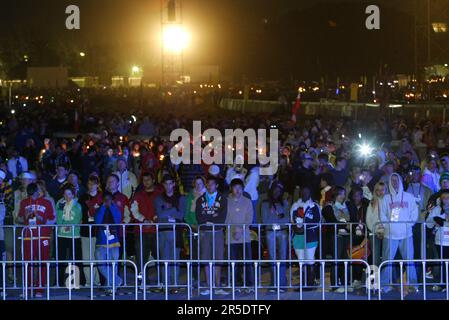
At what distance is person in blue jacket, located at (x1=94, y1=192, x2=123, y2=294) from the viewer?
13.3 m

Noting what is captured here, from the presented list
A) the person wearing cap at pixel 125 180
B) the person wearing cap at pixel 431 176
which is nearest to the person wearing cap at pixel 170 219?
the person wearing cap at pixel 125 180

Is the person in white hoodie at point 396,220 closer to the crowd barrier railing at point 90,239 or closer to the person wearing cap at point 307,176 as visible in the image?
the crowd barrier railing at point 90,239

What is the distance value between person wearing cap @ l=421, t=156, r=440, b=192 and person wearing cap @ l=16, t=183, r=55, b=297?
20.7 feet

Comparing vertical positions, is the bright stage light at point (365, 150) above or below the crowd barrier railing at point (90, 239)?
above

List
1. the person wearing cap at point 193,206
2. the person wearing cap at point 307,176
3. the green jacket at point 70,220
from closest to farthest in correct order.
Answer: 1. the green jacket at point 70,220
2. the person wearing cap at point 193,206
3. the person wearing cap at point 307,176

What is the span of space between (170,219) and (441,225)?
3717mm

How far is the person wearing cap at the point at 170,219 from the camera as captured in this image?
1364 cm

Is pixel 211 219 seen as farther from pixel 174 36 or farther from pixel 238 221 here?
pixel 174 36

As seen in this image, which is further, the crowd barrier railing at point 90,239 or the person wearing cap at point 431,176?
the person wearing cap at point 431,176

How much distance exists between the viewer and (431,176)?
652 inches

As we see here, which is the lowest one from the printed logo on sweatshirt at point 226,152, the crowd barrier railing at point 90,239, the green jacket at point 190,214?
the crowd barrier railing at point 90,239

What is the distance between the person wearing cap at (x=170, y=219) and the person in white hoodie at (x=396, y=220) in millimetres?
2815

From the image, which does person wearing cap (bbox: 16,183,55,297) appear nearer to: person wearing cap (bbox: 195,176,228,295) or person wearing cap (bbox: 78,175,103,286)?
person wearing cap (bbox: 78,175,103,286)

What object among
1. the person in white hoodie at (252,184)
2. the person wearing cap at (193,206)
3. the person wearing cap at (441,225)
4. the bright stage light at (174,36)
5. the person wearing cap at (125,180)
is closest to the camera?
the person wearing cap at (441,225)
